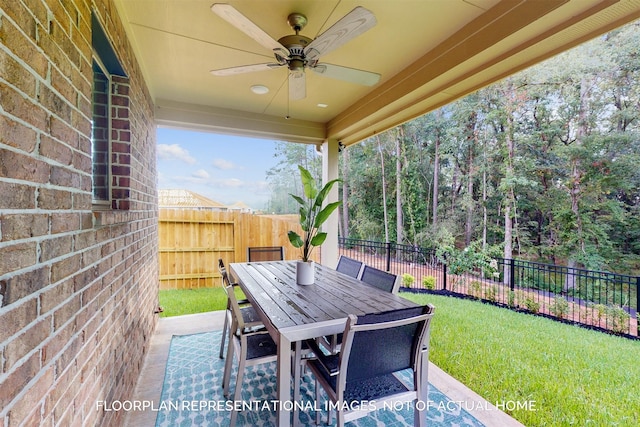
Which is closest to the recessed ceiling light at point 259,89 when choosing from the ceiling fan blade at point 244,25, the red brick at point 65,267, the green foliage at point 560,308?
the ceiling fan blade at point 244,25

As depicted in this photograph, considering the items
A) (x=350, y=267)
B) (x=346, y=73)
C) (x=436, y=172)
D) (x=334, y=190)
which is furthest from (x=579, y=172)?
(x=346, y=73)

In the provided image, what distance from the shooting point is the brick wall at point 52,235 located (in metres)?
0.63

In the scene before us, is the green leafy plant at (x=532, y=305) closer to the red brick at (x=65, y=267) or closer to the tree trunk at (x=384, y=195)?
the red brick at (x=65, y=267)

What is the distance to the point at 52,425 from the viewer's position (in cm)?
82

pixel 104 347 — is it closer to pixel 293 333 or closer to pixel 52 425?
pixel 52 425

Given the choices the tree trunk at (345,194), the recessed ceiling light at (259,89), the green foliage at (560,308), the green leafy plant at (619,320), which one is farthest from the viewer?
the tree trunk at (345,194)

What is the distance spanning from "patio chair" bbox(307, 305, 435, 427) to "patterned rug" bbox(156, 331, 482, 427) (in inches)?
16.7

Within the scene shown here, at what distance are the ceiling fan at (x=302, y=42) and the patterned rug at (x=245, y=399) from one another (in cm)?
234

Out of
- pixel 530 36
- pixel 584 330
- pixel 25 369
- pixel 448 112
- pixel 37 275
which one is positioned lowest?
pixel 584 330

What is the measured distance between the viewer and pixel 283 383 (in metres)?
1.43

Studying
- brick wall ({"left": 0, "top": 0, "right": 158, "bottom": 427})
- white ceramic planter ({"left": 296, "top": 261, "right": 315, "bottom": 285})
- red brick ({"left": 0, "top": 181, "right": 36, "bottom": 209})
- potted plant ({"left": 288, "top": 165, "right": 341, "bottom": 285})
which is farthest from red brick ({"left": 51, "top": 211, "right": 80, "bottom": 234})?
white ceramic planter ({"left": 296, "top": 261, "right": 315, "bottom": 285})

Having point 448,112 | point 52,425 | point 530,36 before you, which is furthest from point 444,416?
point 448,112

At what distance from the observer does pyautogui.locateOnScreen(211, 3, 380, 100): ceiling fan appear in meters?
1.51

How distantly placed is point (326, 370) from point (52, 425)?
1134 mm
